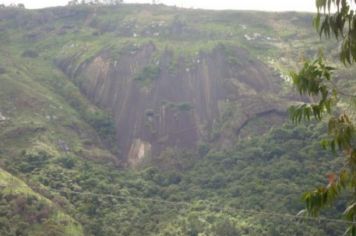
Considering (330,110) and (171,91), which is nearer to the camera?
(330,110)

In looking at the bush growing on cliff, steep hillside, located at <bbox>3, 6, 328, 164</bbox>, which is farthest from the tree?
the bush growing on cliff

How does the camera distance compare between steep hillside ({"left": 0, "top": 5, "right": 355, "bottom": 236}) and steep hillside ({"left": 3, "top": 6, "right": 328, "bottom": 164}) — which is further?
steep hillside ({"left": 3, "top": 6, "right": 328, "bottom": 164})

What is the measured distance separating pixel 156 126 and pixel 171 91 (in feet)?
20.3

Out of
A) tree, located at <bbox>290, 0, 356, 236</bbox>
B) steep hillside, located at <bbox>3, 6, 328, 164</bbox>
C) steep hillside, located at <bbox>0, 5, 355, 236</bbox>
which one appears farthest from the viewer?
steep hillside, located at <bbox>3, 6, 328, 164</bbox>

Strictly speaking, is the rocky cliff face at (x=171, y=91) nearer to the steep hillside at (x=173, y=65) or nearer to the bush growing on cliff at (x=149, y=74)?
the bush growing on cliff at (x=149, y=74)

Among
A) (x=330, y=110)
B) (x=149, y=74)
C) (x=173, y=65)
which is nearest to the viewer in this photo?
(x=330, y=110)

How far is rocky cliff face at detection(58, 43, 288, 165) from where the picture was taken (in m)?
71.2

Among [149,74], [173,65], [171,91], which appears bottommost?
[171,91]

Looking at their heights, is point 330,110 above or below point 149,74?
above

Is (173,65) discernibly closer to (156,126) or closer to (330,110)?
(156,126)

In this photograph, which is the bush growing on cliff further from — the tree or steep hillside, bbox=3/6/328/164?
the tree

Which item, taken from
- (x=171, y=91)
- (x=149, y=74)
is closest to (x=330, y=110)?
(x=171, y=91)

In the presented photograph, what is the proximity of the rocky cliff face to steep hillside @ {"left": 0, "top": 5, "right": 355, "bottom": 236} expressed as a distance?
0.58 ft

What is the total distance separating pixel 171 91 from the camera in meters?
76.5
